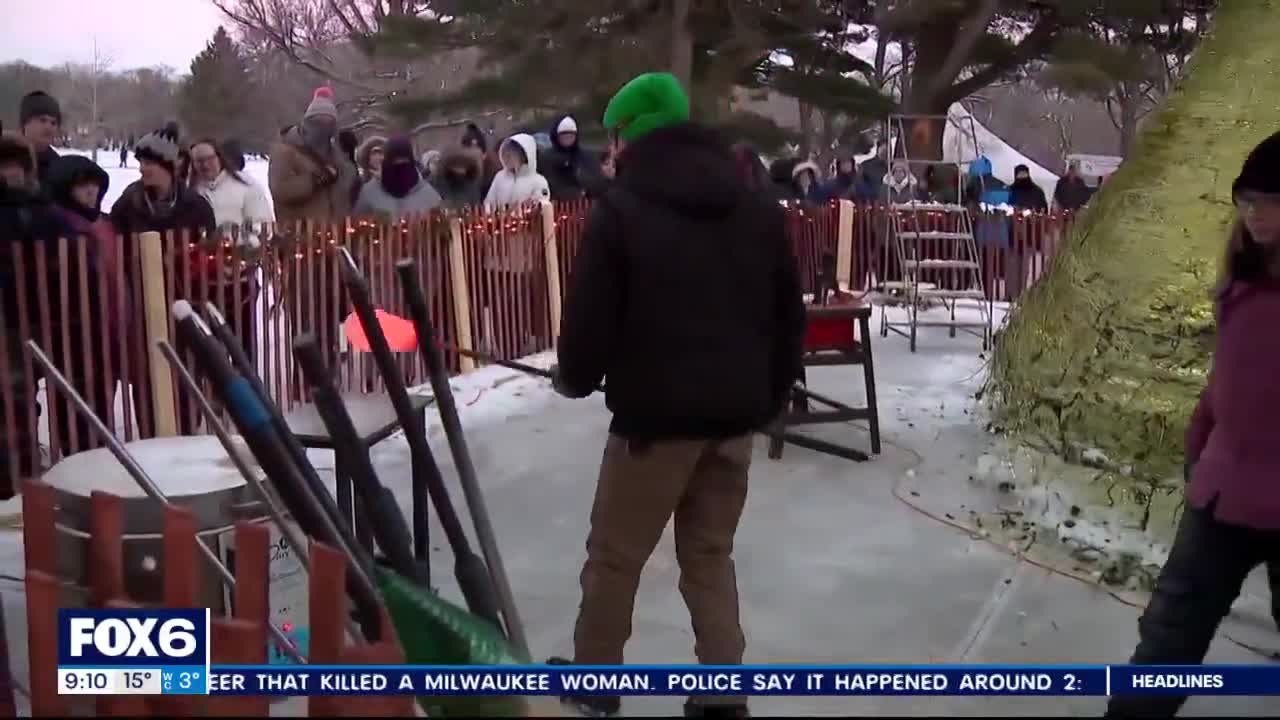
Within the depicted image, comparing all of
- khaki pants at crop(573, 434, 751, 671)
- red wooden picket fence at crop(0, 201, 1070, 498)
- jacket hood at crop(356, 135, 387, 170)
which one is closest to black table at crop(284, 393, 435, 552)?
khaki pants at crop(573, 434, 751, 671)

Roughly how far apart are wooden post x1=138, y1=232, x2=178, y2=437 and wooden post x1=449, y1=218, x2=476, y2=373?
2369 mm

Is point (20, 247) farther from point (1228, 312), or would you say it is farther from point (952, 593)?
point (1228, 312)

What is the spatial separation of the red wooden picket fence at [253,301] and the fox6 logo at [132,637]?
1678 mm

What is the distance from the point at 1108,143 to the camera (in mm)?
56219

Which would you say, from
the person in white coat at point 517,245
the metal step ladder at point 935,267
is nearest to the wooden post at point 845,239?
the metal step ladder at point 935,267

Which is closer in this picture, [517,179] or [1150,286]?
[1150,286]

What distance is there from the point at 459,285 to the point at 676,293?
5.13 metres

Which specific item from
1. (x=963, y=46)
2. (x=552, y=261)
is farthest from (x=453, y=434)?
(x=963, y=46)

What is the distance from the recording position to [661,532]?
289 centimetres

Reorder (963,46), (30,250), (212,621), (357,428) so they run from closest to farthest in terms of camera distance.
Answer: (212,621)
(357,428)
(30,250)
(963,46)

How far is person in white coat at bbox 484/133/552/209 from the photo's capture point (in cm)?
891

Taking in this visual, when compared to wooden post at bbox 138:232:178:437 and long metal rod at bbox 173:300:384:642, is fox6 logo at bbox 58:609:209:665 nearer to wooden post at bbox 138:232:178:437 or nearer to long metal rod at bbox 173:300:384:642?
long metal rod at bbox 173:300:384:642

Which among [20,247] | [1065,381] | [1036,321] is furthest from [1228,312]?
[20,247]

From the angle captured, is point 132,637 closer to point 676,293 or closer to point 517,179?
point 676,293
